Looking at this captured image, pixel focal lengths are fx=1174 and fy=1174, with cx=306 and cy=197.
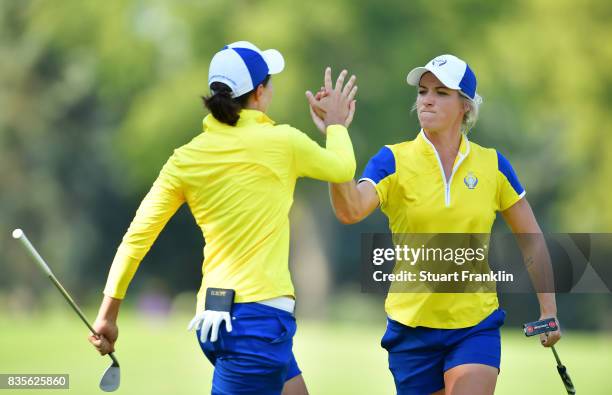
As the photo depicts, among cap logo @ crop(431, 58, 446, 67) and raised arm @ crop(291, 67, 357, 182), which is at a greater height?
cap logo @ crop(431, 58, 446, 67)

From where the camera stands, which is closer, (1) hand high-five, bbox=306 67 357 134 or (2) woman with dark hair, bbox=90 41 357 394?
(2) woman with dark hair, bbox=90 41 357 394

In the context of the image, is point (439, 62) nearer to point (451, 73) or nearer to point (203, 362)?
point (451, 73)

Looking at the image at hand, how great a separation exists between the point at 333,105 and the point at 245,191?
0.70 m

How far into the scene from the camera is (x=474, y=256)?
574cm

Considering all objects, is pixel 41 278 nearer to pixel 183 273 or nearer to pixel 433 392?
pixel 183 273

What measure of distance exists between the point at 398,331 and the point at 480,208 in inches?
28.4

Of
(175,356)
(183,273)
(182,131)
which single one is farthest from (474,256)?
(183,273)

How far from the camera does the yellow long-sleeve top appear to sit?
4.93m

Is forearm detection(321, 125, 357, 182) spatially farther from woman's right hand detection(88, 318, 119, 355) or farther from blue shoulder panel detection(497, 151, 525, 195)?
woman's right hand detection(88, 318, 119, 355)

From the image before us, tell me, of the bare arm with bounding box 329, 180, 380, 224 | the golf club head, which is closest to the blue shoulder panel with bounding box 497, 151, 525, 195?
→ the bare arm with bounding box 329, 180, 380, 224

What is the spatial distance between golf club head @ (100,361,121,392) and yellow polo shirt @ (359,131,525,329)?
1367mm

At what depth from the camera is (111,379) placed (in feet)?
18.6

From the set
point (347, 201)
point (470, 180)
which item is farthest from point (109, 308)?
point (470, 180)

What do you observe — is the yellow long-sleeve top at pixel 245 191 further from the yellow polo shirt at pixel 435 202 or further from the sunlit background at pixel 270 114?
the sunlit background at pixel 270 114
